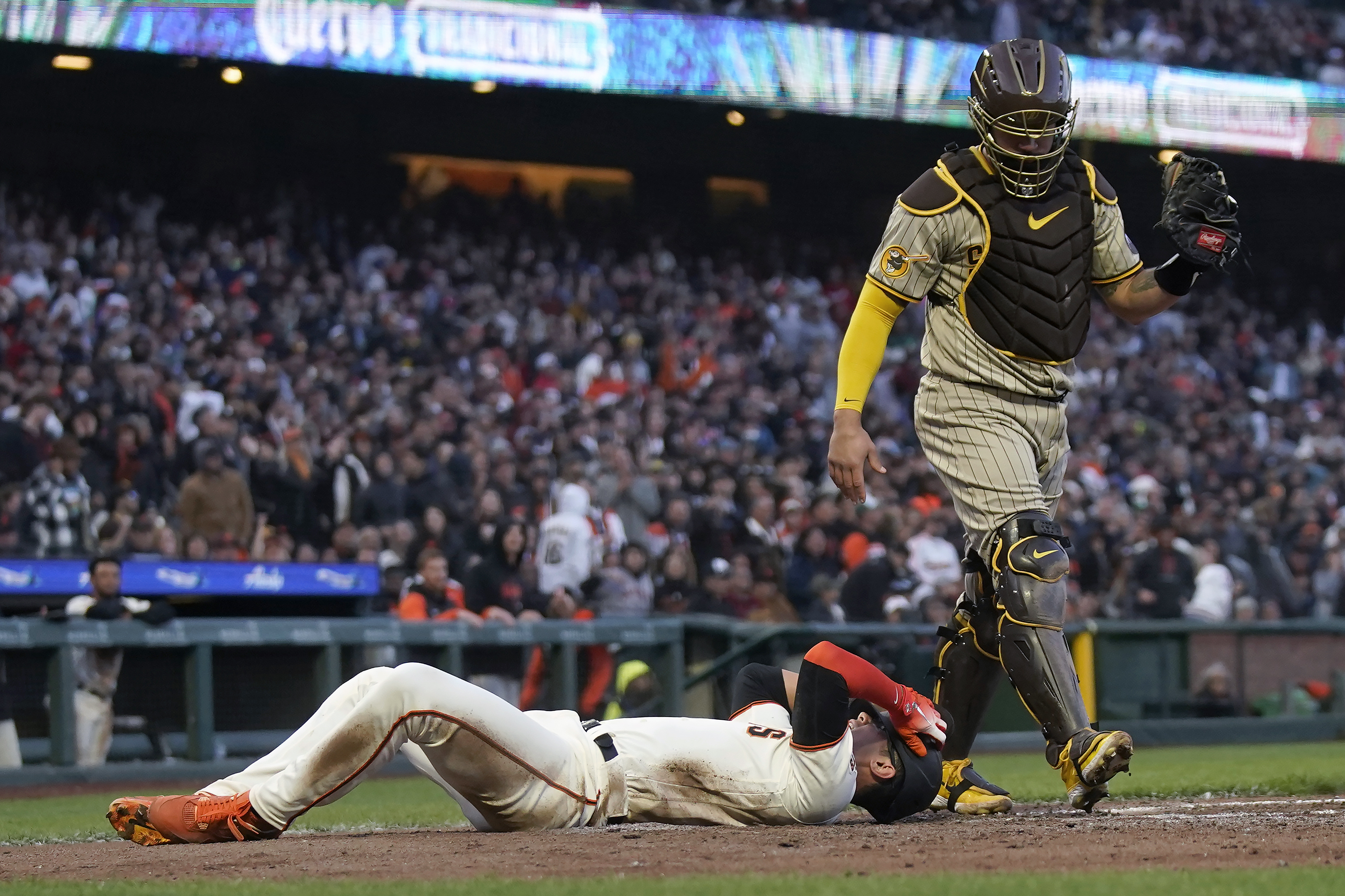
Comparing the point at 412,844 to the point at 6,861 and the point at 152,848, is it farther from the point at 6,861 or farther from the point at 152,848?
the point at 6,861

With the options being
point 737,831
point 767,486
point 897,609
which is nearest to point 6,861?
point 737,831

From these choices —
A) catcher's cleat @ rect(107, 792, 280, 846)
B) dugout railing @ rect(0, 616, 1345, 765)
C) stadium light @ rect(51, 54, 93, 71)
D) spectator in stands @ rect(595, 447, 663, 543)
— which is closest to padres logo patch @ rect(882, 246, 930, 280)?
catcher's cleat @ rect(107, 792, 280, 846)

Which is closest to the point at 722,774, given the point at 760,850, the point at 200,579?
the point at 760,850

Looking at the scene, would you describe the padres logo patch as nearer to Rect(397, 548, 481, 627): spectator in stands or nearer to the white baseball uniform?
the white baseball uniform

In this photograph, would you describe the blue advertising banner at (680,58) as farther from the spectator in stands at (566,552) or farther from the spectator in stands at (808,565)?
the spectator in stands at (808,565)

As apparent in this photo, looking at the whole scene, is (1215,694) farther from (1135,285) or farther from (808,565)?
(1135,285)
